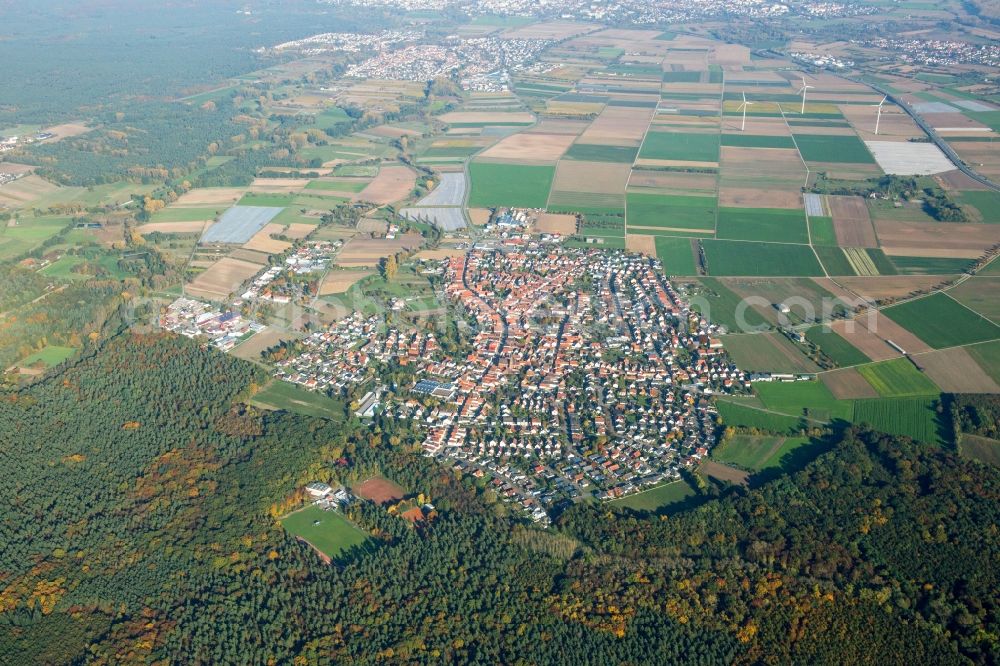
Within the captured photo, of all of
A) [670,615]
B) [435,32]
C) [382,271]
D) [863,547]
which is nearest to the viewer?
[670,615]

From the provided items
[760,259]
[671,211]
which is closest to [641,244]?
[671,211]

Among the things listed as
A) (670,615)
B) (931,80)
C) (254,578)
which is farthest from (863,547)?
(931,80)

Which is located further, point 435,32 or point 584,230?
point 435,32

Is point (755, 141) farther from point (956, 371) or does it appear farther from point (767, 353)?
point (956, 371)

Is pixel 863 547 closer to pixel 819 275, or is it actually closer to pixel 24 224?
pixel 819 275

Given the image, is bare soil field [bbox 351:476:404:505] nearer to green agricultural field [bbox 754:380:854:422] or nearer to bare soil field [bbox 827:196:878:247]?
green agricultural field [bbox 754:380:854:422]

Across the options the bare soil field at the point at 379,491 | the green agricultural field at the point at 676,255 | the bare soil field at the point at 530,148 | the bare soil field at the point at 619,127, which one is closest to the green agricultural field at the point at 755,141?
the bare soil field at the point at 619,127

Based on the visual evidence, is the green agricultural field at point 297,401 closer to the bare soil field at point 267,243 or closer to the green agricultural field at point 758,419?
the green agricultural field at point 758,419
